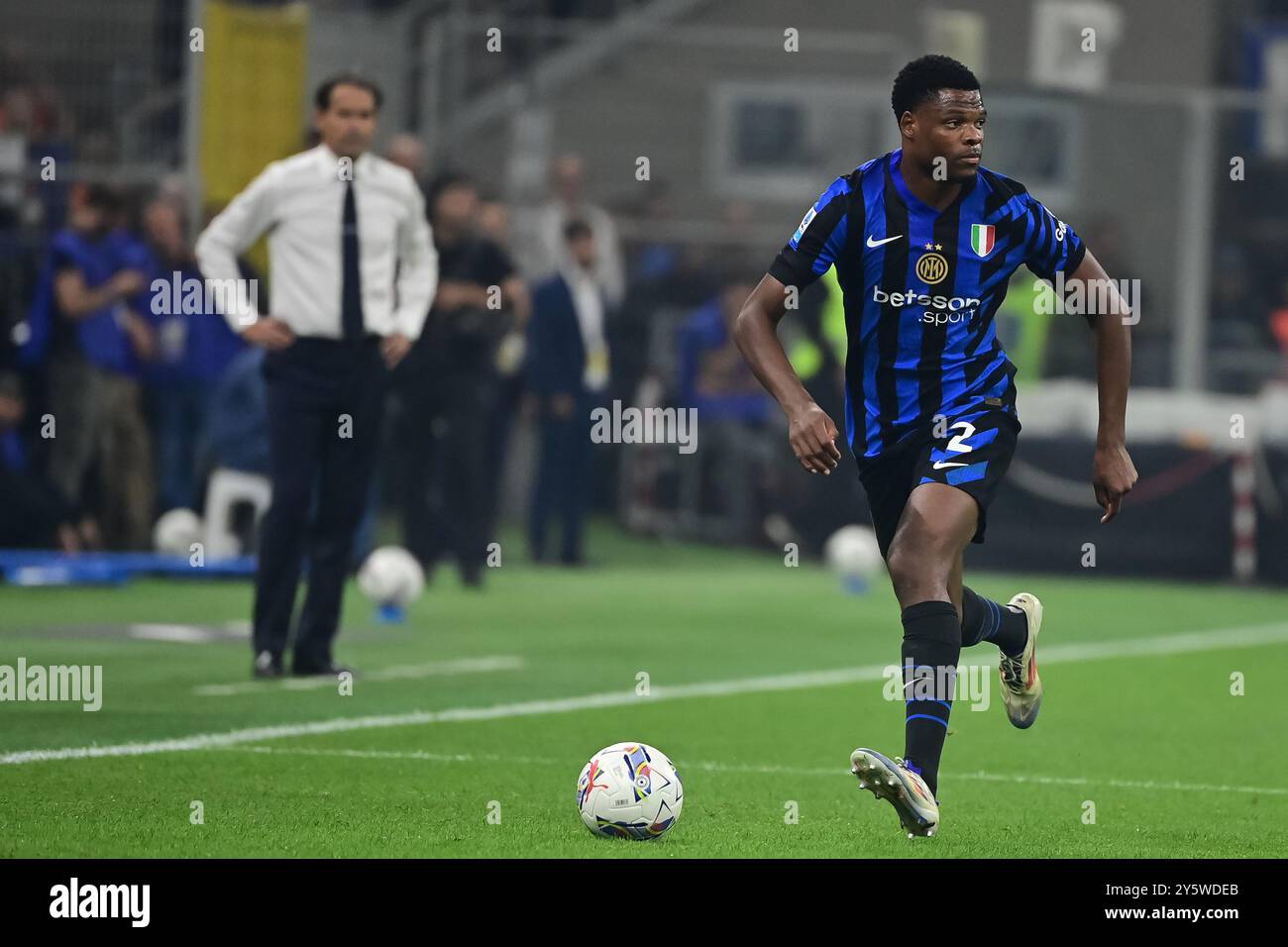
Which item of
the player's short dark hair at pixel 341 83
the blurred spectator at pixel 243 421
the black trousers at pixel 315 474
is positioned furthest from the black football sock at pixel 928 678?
the blurred spectator at pixel 243 421

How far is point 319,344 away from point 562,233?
8.20m

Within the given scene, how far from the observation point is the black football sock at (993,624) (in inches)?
310

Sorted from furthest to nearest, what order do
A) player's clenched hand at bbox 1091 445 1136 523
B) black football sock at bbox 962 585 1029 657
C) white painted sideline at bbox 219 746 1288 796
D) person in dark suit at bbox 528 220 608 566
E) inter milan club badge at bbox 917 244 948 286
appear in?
person in dark suit at bbox 528 220 608 566 → white painted sideline at bbox 219 746 1288 796 → black football sock at bbox 962 585 1029 657 → player's clenched hand at bbox 1091 445 1136 523 → inter milan club badge at bbox 917 244 948 286

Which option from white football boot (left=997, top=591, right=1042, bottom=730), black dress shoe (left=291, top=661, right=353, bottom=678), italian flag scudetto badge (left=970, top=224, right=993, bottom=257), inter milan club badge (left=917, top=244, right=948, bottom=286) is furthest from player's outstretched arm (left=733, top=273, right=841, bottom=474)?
black dress shoe (left=291, top=661, right=353, bottom=678)

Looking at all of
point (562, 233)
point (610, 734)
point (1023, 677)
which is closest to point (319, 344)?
point (610, 734)

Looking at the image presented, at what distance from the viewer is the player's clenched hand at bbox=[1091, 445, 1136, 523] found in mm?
7512

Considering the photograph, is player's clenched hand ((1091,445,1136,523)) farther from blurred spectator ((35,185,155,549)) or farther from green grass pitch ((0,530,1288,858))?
blurred spectator ((35,185,155,549))

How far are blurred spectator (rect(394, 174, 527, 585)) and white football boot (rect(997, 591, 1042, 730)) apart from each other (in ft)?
25.5

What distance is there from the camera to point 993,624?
8023 millimetres

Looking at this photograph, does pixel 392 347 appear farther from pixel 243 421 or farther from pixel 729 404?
pixel 729 404

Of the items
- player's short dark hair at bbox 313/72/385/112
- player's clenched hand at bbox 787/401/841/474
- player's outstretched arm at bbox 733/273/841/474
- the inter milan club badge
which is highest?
player's short dark hair at bbox 313/72/385/112
